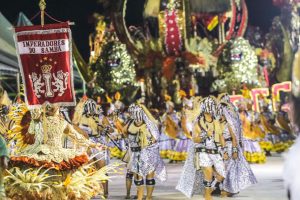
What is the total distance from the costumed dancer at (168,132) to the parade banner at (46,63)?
13.2 m

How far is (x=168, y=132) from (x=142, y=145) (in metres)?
10.6

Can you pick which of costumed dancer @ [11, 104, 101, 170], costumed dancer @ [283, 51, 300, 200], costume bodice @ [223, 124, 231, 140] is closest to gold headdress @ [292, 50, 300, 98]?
costumed dancer @ [283, 51, 300, 200]

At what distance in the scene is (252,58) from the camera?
127 feet

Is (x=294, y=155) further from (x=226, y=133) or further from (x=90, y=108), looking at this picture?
(x=90, y=108)

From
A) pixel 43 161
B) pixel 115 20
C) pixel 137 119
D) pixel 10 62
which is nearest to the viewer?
pixel 43 161

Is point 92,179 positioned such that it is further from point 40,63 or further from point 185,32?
point 185,32

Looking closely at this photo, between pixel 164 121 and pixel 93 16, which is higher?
pixel 93 16

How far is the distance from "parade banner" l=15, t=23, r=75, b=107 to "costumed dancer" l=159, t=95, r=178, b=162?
13222 mm

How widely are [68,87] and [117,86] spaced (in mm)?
27858

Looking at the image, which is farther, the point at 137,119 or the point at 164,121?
the point at 164,121

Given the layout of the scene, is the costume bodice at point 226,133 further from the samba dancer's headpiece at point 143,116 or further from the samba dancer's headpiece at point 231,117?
the samba dancer's headpiece at point 143,116

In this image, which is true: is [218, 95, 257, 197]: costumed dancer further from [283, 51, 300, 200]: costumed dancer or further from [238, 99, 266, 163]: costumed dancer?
[283, 51, 300, 200]: costumed dancer

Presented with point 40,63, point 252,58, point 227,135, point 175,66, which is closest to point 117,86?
point 175,66

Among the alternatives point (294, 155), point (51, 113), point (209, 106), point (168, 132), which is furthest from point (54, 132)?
point (168, 132)
